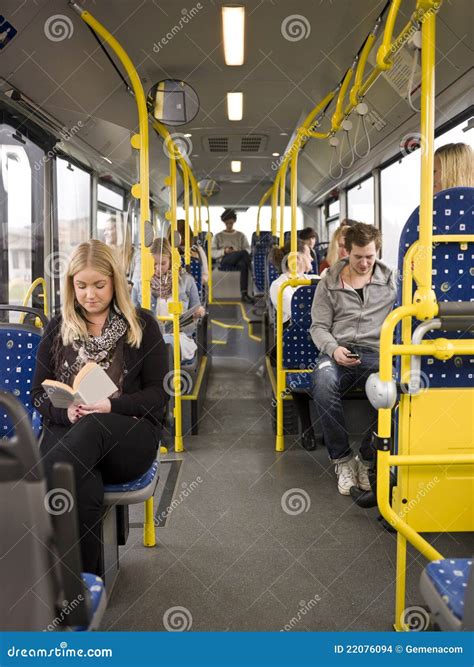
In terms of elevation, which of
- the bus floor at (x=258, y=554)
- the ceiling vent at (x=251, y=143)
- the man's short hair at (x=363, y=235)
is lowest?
the bus floor at (x=258, y=554)

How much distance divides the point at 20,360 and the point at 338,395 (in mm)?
2115

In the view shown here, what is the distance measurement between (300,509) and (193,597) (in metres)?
1.16

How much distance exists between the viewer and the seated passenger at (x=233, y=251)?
12.5 metres

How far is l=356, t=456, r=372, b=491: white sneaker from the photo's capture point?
12.6 ft

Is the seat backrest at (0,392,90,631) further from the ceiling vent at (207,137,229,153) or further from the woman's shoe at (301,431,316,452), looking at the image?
the ceiling vent at (207,137,229,153)

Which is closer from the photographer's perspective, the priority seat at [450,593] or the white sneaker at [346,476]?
the priority seat at [450,593]

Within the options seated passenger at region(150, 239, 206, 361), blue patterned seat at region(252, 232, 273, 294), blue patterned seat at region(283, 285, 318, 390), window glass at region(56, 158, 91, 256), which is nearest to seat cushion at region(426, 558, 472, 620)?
blue patterned seat at region(283, 285, 318, 390)

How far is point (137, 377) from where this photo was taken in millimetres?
2699

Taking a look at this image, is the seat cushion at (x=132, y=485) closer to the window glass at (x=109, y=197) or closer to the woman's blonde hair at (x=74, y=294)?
the woman's blonde hair at (x=74, y=294)

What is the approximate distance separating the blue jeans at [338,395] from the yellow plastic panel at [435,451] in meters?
0.98

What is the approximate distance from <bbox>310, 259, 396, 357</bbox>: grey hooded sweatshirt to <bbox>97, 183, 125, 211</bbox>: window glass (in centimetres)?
545

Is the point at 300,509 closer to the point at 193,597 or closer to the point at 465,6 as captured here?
the point at 193,597

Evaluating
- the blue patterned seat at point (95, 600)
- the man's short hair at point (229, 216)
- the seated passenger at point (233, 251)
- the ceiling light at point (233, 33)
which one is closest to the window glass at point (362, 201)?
the seated passenger at point (233, 251)

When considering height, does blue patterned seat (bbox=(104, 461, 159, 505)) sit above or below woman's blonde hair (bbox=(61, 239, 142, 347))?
below
